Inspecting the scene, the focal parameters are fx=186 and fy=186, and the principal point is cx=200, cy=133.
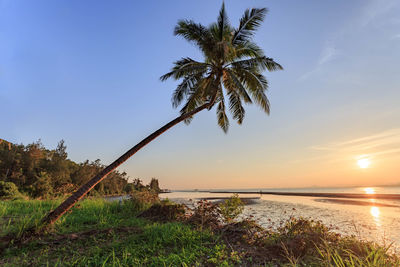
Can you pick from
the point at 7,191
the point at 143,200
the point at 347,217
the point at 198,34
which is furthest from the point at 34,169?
the point at 347,217

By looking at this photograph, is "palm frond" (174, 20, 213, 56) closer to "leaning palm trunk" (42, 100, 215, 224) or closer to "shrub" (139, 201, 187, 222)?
"leaning palm trunk" (42, 100, 215, 224)

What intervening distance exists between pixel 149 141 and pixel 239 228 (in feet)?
14.7

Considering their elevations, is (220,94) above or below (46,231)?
above

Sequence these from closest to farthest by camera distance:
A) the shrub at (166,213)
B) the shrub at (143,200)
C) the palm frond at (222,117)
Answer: the shrub at (166,213) < the shrub at (143,200) < the palm frond at (222,117)

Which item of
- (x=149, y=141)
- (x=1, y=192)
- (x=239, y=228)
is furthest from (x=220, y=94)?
(x=1, y=192)

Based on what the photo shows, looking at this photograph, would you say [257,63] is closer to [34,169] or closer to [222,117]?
[222,117]

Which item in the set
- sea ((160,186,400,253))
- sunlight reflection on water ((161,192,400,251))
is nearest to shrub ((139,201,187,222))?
sea ((160,186,400,253))

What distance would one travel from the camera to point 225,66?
10031mm

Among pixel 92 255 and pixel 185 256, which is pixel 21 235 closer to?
pixel 92 255

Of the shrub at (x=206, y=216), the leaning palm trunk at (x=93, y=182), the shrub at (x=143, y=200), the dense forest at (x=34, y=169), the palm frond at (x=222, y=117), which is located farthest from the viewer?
the dense forest at (x=34, y=169)

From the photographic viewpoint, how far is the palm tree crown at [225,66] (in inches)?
385

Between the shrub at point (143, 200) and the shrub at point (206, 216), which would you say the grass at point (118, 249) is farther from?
the shrub at point (143, 200)

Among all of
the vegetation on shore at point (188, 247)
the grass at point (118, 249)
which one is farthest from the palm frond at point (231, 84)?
the grass at point (118, 249)

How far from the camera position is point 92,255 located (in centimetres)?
417
